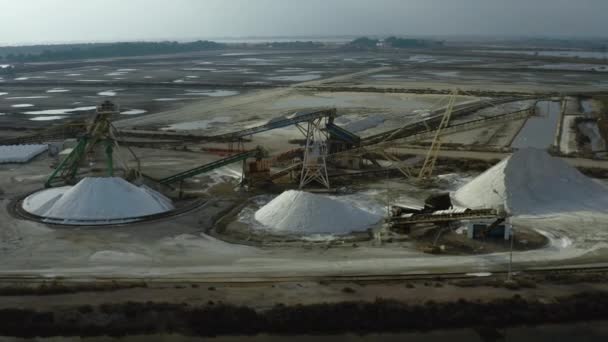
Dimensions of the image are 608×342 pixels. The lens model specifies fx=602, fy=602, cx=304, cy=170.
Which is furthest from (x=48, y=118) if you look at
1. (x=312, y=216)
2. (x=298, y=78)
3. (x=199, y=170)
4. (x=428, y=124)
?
(x=298, y=78)

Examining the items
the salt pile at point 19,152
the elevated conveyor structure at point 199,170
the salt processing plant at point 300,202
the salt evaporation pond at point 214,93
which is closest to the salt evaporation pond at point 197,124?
the salt processing plant at point 300,202

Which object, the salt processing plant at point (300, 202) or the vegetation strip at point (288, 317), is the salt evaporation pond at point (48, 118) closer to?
the salt processing plant at point (300, 202)

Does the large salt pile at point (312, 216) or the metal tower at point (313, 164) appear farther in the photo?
the metal tower at point (313, 164)

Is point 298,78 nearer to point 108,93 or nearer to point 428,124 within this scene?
point 108,93

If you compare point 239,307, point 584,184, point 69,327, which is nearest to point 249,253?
point 239,307

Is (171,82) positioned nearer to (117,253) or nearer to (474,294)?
(117,253)

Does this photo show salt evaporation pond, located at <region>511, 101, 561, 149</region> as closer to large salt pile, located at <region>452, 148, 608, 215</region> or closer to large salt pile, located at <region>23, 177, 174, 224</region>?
large salt pile, located at <region>452, 148, 608, 215</region>

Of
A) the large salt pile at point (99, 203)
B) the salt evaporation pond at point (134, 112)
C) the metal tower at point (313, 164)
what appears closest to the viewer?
the large salt pile at point (99, 203)
